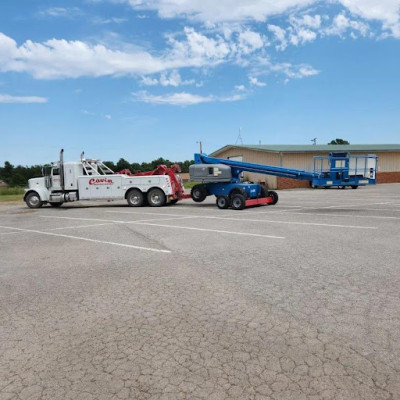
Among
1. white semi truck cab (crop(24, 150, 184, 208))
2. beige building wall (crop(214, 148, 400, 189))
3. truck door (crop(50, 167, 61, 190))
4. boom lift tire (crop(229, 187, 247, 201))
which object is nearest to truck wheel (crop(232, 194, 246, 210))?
boom lift tire (crop(229, 187, 247, 201))

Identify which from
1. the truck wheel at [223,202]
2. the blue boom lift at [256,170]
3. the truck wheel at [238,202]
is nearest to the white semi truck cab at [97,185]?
the blue boom lift at [256,170]

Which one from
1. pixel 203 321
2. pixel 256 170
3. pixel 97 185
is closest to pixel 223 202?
pixel 256 170

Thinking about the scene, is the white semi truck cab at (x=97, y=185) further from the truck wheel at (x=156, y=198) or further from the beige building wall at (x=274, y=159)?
the beige building wall at (x=274, y=159)

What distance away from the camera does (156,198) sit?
18688 millimetres

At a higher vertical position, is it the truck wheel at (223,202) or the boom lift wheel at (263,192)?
the boom lift wheel at (263,192)

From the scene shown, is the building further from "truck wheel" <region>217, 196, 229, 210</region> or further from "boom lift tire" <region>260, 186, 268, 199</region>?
"truck wheel" <region>217, 196, 229, 210</region>

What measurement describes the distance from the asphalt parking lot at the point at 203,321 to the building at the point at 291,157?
28182 mm

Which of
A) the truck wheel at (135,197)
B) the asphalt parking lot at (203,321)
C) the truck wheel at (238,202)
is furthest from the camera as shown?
the truck wheel at (135,197)

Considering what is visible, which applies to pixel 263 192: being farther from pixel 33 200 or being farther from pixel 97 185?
pixel 33 200

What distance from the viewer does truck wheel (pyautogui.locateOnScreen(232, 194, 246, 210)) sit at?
52.0 ft

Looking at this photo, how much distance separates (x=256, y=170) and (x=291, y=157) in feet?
65.8

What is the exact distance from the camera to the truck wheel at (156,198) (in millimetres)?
18609

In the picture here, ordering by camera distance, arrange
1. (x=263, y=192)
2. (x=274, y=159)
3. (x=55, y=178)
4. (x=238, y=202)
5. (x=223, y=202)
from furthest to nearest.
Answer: (x=274, y=159) → (x=55, y=178) → (x=263, y=192) → (x=223, y=202) → (x=238, y=202)

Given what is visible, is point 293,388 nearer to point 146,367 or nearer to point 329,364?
point 329,364
